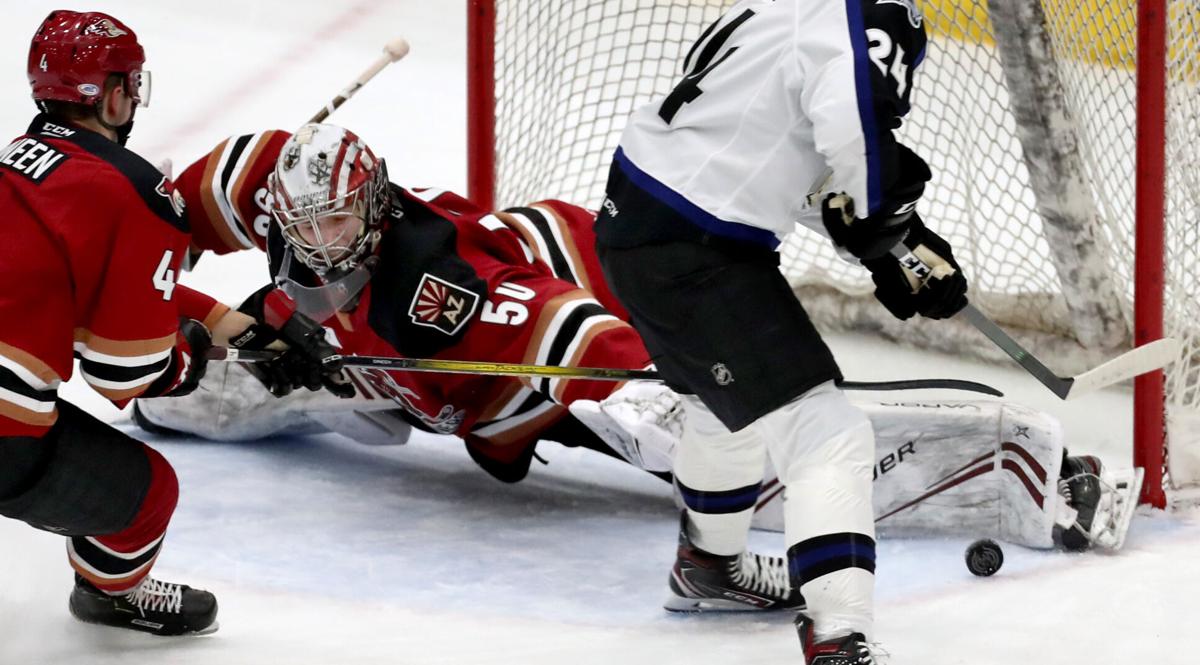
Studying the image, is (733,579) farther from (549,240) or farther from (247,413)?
(247,413)

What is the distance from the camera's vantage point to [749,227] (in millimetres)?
Result: 1970

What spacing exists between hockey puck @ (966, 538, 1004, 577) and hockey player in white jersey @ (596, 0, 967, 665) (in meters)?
0.54

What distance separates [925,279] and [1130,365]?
0.56 metres

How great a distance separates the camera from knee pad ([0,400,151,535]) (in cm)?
200

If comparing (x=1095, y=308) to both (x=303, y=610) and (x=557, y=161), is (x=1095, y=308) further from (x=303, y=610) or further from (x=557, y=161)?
(x=303, y=610)

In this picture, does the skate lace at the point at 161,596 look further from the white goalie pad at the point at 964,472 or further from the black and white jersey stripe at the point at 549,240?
the white goalie pad at the point at 964,472

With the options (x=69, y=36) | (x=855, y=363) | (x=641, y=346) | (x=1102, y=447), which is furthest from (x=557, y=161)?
(x=69, y=36)

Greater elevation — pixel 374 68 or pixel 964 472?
pixel 374 68

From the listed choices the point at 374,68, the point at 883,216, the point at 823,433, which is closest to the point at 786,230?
the point at 883,216

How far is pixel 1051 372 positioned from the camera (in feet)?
7.71

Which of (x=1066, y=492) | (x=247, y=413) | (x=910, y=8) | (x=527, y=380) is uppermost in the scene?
A: (x=910, y=8)

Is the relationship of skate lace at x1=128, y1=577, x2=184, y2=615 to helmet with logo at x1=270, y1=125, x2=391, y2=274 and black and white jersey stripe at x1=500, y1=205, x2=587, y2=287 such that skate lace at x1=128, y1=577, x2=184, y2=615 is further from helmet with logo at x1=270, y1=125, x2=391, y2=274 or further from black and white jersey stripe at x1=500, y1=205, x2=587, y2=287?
black and white jersey stripe at x1=500, y1=205, x2=587, y2=287

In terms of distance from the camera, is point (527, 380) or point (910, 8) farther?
point (527, 380)

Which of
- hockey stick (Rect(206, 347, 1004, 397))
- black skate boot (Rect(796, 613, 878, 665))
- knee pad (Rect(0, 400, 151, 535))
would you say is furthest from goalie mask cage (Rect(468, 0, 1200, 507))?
knee pad (Rect(0, 400, 151, 535))
